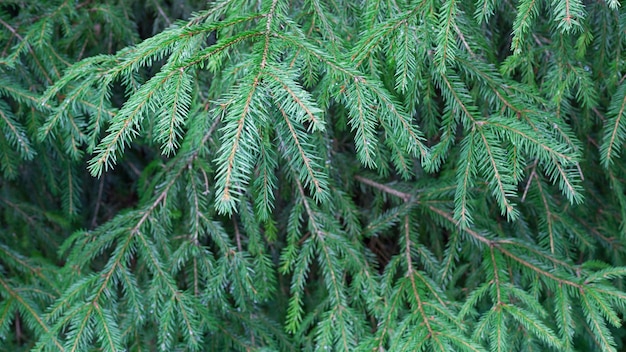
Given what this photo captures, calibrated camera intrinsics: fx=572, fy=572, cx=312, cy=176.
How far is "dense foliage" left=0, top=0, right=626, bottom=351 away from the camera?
1.31 meters

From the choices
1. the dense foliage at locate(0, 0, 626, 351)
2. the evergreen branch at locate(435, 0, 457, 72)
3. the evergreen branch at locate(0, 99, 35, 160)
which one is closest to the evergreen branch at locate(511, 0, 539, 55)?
the dense foliage at locate(0, 0, 626, 351)

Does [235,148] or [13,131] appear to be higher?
[235,148]

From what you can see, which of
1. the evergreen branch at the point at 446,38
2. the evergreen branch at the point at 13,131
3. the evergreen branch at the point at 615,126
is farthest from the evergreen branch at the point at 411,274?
the evergreen branch at the point at 13,131

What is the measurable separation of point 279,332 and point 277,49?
121cm

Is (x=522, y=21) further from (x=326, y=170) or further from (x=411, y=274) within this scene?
(x=411, y=274)

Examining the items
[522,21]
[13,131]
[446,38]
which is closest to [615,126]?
[522,21]

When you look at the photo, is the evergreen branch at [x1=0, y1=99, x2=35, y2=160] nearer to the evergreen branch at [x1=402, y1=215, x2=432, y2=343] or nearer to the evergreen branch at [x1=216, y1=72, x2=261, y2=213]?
the evergreen branch at [x1=216, y1=72, x2=261, y2=213]

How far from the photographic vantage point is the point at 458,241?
6.67ft

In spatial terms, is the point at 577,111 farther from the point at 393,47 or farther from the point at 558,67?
the point at 393,47

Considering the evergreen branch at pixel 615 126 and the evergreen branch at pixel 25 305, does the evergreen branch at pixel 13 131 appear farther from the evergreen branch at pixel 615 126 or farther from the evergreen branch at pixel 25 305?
the evergreen branch at pixel 615 126

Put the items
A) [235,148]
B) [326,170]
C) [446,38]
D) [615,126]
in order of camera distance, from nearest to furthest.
Answer: 1. [235,148]
2. [446,38]
3. [615,126]
4. [326,170]

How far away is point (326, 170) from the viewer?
191 centimetres

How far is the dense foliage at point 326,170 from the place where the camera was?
1307 millimetres

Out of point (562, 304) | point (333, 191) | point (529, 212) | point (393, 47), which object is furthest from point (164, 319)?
point (529, 212)
